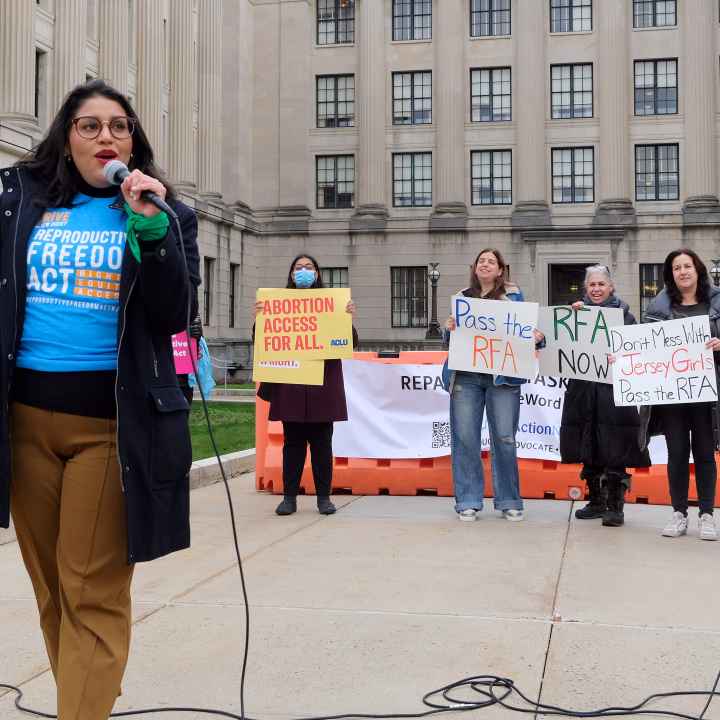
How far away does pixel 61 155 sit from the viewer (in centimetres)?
307

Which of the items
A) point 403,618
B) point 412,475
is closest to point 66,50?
point 412,475

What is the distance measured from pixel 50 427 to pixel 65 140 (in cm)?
92

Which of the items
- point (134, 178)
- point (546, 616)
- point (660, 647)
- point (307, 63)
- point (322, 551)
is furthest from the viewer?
point (307, 63)

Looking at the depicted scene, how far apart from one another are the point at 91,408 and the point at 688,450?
225 inches

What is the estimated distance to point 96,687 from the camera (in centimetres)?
282

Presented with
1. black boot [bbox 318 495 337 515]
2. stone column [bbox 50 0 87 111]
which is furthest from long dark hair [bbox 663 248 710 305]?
stone column [bbox 50 0 87 111]

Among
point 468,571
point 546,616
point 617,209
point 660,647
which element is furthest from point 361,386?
point 617,209

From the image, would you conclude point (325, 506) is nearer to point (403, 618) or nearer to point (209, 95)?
point (403, 618)

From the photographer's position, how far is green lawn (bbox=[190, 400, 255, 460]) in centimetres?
1308

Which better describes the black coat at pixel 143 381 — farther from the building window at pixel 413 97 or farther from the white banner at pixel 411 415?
the building window at pixel 413 97

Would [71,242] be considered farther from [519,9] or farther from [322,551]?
[519,9]

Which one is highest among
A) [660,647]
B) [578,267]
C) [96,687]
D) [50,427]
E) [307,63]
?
[307,63]

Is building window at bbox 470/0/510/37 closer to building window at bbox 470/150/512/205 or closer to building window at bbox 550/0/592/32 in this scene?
building window at bbox 550/0/592/32

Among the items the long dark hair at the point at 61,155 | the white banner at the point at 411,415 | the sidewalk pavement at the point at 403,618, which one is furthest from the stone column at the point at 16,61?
the long dark hair at the point at 61,155
